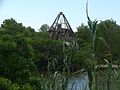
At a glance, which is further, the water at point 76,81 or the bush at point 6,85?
the bush at point 6,85

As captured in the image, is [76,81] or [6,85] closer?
[76,81]

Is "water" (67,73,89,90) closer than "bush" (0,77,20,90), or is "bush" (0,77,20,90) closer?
"water" (67,73,89,90)

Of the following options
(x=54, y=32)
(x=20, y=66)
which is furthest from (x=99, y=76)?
(x=54, y=32)

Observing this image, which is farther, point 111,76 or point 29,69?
point 29,69

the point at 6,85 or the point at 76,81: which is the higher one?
the point at 76,81

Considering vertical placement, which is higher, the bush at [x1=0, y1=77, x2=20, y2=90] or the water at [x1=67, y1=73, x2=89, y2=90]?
the water at [x1=67, y1=73, x2=89, y2=90]

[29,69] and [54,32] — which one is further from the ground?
[54,32]

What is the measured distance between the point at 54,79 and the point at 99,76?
0.54m

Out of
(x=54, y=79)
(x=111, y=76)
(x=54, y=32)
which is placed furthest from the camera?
(x=54, y=32)

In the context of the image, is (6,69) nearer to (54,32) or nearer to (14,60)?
(14,60)

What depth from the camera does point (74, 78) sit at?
12.0 feet

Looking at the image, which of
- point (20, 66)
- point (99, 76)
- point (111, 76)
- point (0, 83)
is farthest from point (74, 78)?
point (20, 66)

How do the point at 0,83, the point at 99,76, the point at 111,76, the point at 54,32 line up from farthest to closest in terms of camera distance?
the point at 54,32 < the point at 0,83 < the point at 99,76 < the point at 111,76

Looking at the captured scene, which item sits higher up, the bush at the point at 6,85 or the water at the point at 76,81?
the water at the point at 76,81
